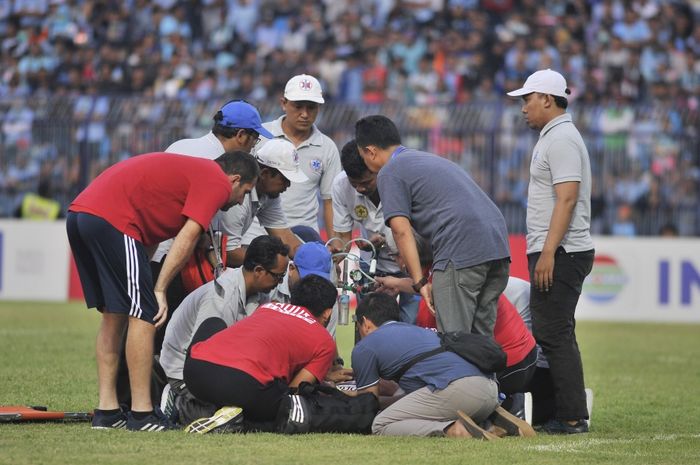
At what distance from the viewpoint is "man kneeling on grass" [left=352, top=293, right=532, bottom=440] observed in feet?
25.4

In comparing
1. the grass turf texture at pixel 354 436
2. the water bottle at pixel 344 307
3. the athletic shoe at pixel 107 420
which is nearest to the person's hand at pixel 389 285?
the water bottle at pixel 344 307

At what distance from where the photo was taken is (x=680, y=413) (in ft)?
31.7

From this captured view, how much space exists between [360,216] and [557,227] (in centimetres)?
185

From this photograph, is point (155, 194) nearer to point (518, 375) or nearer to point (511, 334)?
point (511, 334)

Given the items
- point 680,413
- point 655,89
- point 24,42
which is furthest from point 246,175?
point 24,42

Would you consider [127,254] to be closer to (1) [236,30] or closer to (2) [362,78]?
(2) [362,78]

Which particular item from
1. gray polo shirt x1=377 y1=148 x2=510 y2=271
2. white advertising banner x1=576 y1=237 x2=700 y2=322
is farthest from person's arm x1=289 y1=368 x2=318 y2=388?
white advertising banner x1=576 y1=237 x2=700 y2=322

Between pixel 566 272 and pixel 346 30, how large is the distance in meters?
17.3

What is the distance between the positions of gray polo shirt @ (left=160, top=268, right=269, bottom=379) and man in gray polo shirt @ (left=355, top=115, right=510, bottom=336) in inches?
42.3

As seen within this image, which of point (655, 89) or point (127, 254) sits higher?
point (655, 89)

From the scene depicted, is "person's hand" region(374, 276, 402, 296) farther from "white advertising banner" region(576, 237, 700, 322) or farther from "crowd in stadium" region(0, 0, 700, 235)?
"crowd in stadium" region(0, 0, 700, 235)

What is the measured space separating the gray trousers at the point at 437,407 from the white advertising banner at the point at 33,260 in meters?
13.6

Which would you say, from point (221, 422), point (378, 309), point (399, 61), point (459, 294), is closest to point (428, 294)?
point (459, 294)

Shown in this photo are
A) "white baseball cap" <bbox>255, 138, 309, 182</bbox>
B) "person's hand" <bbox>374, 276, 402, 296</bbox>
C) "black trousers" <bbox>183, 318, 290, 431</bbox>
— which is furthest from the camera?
"white baseball cap" <bbox>255, 138, 309, 182</bbox>
